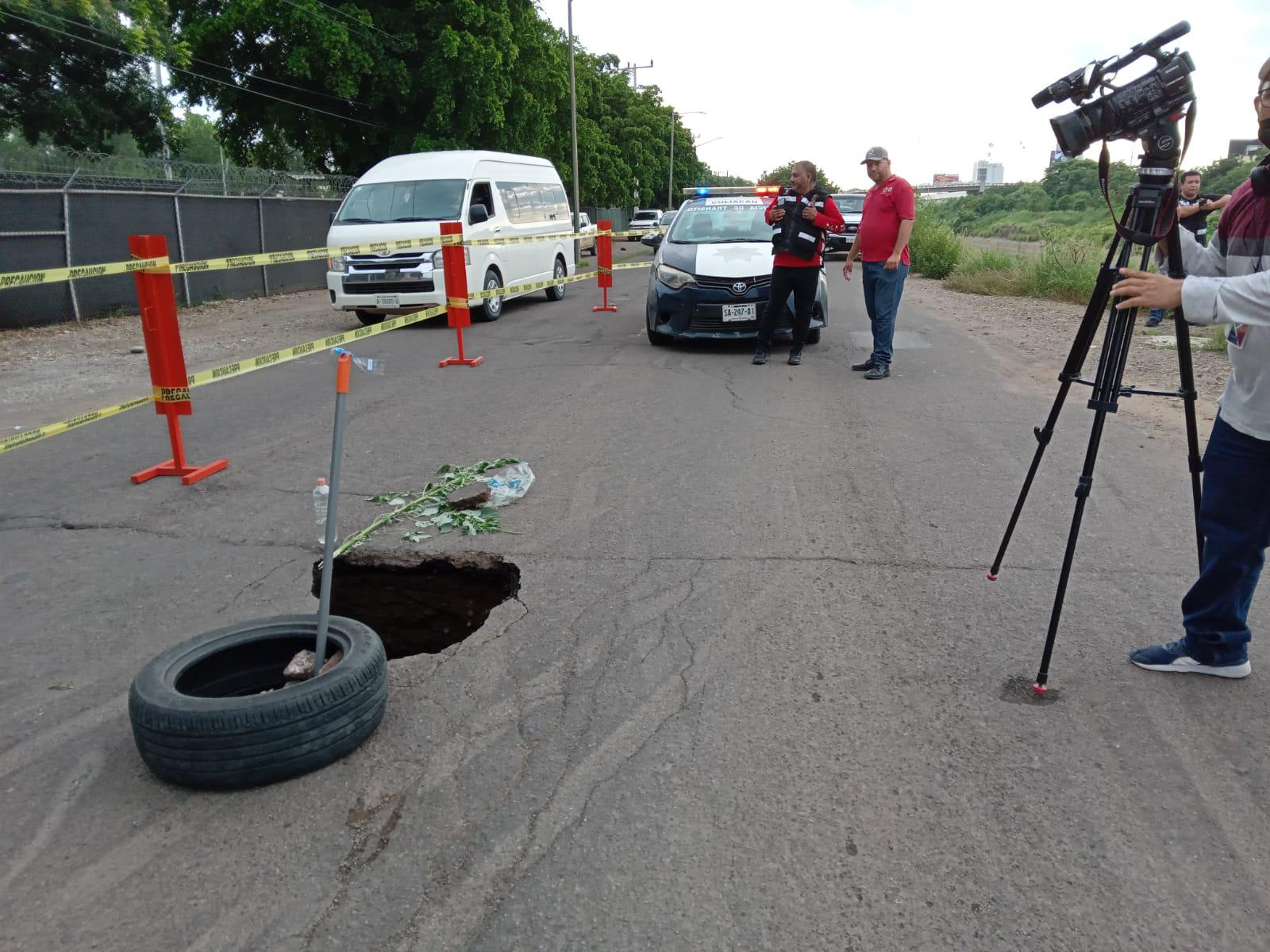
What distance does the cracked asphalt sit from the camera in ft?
7.56

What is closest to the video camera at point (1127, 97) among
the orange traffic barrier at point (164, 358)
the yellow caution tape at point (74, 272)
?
the yellow caution tape at point (74, 272)

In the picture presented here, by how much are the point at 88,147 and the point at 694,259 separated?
19.8m

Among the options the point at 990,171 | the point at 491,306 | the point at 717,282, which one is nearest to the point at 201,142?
the point at 491,306

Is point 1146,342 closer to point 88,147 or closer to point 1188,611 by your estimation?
point 1188,611

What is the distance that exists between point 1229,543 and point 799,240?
6.41m

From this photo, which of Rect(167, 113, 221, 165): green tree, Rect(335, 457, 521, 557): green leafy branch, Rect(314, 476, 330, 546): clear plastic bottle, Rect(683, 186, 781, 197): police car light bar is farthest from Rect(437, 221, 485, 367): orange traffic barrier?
Rect(167, 113, 221, 165): green tree

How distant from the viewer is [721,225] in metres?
11.0

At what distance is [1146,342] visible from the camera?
11586mm

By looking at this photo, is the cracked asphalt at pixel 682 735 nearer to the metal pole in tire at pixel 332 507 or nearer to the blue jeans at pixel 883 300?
the metal pole in tire at pixel 332 507

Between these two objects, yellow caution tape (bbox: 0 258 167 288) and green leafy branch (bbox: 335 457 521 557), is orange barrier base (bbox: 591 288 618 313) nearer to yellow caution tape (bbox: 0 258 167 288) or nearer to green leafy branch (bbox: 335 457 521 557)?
green leafy branch (bbox: 335 457 521 557)

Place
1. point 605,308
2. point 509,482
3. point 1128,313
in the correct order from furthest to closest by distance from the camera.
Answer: point 605,308 < point 509,482 < point 1128,313

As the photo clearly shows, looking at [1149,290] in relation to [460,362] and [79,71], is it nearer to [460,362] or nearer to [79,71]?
[460,362]

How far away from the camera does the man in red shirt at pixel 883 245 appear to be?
28.0ft

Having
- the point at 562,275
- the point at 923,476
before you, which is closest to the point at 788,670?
the point at 923,476
